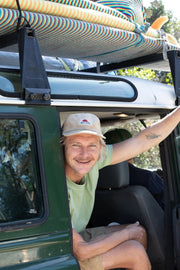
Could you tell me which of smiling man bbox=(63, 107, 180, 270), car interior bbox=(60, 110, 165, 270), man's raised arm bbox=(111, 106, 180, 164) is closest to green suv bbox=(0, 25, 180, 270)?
smiling man bbox=(63, 107, 180, 270)

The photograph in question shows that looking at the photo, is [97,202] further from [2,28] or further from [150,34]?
[2,28]

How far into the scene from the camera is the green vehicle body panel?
2.05 meters

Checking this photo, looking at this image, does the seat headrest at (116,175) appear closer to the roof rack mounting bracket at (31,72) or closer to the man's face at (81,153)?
the man's face at (81,153)

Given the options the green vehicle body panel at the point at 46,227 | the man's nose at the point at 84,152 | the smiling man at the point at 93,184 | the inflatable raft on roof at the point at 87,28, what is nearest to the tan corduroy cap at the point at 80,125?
the smiling man at the point at 93,184

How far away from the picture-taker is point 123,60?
366 cm

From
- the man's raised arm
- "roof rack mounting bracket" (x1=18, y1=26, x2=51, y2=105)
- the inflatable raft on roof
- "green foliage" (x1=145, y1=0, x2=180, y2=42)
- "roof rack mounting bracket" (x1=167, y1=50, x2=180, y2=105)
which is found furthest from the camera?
"green foliage" (x1=145, y1=0, x2=180, y2=42)

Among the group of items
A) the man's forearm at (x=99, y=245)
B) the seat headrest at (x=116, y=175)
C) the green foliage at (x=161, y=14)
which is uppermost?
the green foliage at (x=161, y=14)

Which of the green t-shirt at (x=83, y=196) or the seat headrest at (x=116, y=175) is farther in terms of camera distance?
the seat headrest at (x=116, y=175)

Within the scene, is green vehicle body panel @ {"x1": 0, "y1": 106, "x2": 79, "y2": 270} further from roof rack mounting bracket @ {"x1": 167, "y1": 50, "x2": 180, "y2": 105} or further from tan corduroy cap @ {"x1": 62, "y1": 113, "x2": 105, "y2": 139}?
roof rack mounting bracket @ {"x1": 167, "y1": 50, "x2": 180, "y2": 105}

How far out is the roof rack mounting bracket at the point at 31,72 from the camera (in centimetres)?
218

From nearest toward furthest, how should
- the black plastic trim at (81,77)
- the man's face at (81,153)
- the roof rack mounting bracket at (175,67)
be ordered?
the black plastic trim at (81,77)
the man's face at (81,153)
the roof rack mounting bracket at (175,67)

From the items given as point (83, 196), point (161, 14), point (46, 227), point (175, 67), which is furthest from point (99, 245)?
point (161, 14)

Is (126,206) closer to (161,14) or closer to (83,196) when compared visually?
(83,196)

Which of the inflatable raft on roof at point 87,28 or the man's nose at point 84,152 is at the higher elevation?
the inflatable raft on roof at point 87,28
